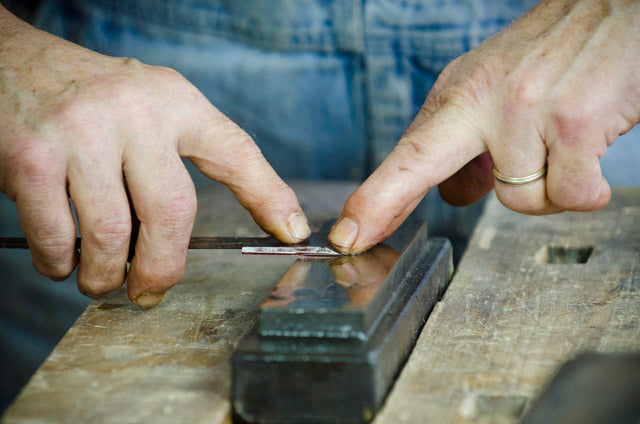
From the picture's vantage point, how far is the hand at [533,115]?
0.85 metres

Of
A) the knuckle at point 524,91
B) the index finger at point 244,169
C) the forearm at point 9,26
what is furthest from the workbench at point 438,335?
the forearm at point 9,26

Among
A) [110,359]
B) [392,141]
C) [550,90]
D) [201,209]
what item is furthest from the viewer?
[392,141]

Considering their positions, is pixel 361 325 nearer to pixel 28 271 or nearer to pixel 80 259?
pixel 80 259

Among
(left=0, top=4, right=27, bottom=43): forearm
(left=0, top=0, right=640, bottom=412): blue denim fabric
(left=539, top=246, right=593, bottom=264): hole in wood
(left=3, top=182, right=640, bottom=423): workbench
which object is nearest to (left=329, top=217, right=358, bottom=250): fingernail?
(left=3, top=182, right=640, bottom=423): workbench

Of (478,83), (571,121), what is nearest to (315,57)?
(478,83)

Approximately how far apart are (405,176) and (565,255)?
34 cm

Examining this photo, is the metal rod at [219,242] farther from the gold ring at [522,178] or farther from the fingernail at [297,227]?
the gold ring at [522,178]

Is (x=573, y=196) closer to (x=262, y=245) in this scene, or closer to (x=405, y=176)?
(x=405, y=176)

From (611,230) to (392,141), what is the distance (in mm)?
563

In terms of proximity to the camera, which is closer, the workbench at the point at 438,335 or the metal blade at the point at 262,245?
the workbench at the point at 438,335

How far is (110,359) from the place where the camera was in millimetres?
747

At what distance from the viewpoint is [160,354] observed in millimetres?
752

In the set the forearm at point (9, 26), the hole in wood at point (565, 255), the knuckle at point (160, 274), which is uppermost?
the forearm at point (9, 26)

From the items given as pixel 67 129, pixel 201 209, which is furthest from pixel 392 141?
pixel 67 129
